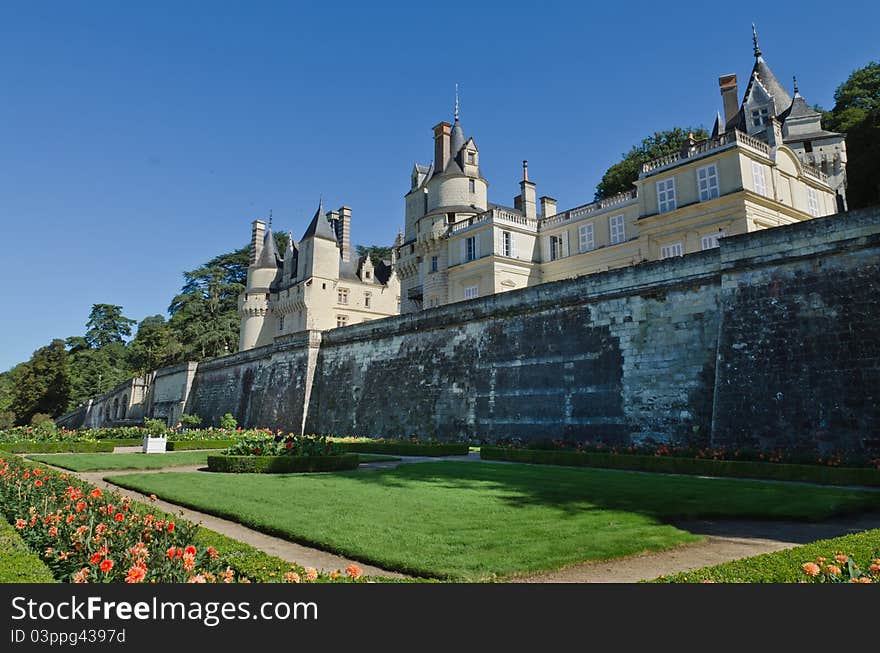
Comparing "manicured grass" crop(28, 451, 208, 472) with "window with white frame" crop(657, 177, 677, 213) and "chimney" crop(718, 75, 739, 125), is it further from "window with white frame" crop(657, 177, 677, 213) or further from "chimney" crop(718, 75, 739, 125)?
"chimney" crop(718, 75, 739, 125)

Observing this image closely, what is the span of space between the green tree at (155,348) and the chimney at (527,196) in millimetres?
37648

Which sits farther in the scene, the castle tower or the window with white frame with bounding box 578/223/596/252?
the castle tower

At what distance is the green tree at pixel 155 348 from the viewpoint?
55953 mm

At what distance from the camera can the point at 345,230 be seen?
4919 cm

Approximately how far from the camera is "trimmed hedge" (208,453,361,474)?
43.9 ft

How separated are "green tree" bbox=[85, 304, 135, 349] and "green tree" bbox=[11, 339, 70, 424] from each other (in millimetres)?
14019

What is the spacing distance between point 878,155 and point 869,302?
29.0 metres

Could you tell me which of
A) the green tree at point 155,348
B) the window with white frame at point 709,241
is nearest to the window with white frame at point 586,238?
the window with white frame at point 709,241

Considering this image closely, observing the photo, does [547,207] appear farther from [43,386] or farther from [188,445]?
[43,386]

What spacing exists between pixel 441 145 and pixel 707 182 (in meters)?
19.8

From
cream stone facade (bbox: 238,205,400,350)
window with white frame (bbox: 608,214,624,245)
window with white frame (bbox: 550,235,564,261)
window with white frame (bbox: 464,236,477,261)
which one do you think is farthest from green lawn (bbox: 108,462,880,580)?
cream stone facade (bbox: 238,205,400,350)

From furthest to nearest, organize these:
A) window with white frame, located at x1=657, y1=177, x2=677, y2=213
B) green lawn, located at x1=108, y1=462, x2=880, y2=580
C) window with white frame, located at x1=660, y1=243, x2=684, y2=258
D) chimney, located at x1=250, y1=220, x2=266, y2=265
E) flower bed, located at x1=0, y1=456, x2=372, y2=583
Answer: chimney, located at x1=250, y1=220, x2=266, y2=265, window with white frame, located at x1=657, y1=177, x2=677, y2=213, window with white frame, located at x1=660, y1=243, x2=684, y2=258, green lawn, located at x1=108, y1=462, x2=880, y2=580, flower bed, located at x1=0, y1=456, x2=372, y2=583

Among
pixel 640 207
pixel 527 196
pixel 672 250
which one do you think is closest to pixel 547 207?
pixel 527 196
